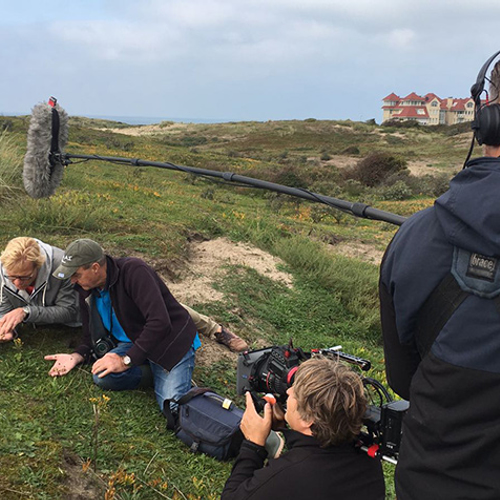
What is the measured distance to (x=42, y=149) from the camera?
15.0ft

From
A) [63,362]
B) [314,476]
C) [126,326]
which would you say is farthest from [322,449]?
[63,362]

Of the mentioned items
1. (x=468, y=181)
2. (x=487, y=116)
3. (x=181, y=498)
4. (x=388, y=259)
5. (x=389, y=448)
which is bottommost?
(x=181, y=498)

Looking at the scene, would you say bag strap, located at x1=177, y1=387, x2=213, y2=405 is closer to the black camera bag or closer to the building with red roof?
the black camera bag

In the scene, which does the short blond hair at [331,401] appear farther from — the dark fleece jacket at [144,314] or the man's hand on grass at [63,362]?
the man's hand on grass at [63,362]

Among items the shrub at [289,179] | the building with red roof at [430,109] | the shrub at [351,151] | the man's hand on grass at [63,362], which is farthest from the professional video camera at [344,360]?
the building with red roof at [430,109]

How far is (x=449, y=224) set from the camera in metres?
1.42

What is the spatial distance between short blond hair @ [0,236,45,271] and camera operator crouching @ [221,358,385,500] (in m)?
2.52

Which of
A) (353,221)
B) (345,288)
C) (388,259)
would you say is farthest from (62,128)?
(353,221)

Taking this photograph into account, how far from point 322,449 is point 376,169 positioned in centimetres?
2597

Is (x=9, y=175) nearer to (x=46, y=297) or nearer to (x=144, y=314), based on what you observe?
(x=46, y=297)

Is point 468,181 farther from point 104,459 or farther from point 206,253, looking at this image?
point 206,253

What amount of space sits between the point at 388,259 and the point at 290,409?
0.89 m

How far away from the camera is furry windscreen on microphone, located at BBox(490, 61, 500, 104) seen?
152 cm

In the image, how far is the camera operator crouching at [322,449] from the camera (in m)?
2.08
